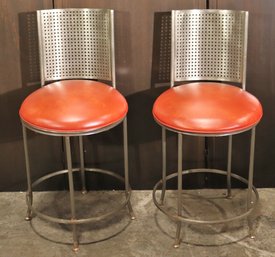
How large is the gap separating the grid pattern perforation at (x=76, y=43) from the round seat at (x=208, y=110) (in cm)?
42

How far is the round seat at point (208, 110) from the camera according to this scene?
2303 millimetres

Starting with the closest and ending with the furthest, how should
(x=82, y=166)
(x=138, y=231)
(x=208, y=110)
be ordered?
(x=208, y=110) < (x=138, y=231) < (x=82, y=166)

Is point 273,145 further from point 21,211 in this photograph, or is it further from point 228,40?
point 21,211

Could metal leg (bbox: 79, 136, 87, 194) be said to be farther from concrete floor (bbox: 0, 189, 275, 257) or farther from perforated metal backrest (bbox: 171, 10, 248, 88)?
perforated metal backrest (bbox: 171, 10, 248, 88)

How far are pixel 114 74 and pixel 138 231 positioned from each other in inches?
32.1

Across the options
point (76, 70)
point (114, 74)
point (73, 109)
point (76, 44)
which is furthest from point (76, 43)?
point (73, 109)

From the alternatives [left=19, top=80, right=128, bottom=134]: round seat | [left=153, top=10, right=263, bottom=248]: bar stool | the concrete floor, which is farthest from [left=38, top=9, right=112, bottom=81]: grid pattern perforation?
the concrete floor

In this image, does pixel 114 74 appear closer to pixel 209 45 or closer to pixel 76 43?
pixel 76 43

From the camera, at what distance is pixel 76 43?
273 centimetres

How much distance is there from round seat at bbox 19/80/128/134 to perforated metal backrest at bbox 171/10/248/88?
40cm

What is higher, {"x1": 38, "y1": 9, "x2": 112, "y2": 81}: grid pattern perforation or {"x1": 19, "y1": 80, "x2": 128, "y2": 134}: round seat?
{"x1": 38, "y1": 9, "x2": 112, "y2": 81}: grid pattern perforation

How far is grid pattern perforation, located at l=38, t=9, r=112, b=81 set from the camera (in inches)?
105

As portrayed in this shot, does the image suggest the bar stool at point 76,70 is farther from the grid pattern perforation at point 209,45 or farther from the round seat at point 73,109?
the grid pattern perforation at point 209,45

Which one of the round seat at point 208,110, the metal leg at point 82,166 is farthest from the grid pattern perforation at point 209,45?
the metal leg at point 82,166
